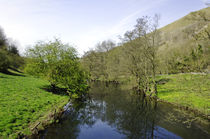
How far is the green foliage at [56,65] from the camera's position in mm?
24359

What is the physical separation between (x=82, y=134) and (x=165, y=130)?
9.48 m

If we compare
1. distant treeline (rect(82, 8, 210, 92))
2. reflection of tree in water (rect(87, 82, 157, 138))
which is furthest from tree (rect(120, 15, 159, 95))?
reflection of tree in water (rect(87, 82, 157, 138))

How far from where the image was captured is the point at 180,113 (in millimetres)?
19641

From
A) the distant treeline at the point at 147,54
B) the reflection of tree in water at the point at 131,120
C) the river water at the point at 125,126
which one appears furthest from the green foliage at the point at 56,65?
the distant treeline at the point at 147,54

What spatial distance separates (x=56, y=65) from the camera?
24.7 m

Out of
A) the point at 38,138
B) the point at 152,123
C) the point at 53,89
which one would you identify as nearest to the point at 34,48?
the point at 53,89

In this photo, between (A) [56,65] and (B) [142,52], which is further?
(B) [142,52]

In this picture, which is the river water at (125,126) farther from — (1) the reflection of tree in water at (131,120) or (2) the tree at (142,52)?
(2) the tree at (142,52)

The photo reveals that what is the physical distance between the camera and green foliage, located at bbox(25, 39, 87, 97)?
24359 millimetres

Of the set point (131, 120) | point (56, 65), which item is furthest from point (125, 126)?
point (56, 65)

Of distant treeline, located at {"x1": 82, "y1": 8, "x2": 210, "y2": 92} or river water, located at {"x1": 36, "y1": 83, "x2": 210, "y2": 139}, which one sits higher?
distant treeline, located at {"x1": 82, "y1": 8, "x2": 210, "y2": 92}

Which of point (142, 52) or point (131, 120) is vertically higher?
point (142, 52)

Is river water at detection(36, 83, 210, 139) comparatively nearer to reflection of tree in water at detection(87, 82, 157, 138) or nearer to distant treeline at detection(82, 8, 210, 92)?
reflection of tree in water at detection(87, 82, 157, 138)

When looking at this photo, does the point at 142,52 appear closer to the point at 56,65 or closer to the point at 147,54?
the point at 147,54
